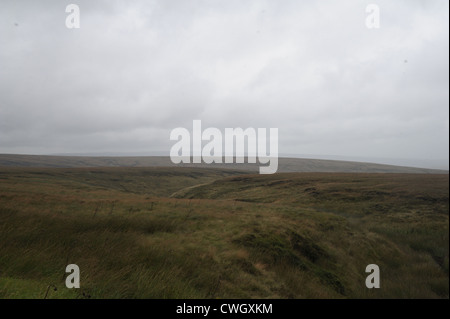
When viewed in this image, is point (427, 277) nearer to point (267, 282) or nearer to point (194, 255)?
point (267, 282)

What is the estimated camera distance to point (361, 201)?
17.6 meters
